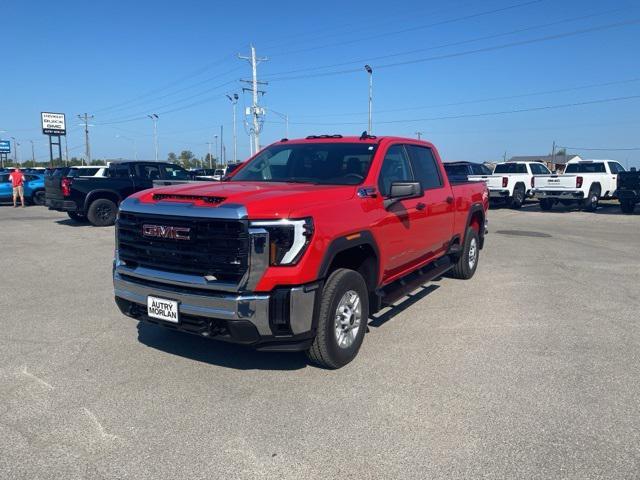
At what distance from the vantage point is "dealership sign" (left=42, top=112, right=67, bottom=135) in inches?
2245

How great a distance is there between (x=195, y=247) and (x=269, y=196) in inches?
26.7

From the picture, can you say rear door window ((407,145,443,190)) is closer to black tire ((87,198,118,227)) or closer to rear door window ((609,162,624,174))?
black tire ((87,198,118,227))

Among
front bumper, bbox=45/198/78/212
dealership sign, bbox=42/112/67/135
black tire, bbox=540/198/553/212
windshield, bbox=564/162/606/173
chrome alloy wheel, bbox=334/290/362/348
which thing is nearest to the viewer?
chrome alloy wheel, bbox=334/290/362/348

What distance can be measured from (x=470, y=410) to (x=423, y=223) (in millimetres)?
2478

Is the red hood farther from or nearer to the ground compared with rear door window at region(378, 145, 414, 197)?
nearer to the ground

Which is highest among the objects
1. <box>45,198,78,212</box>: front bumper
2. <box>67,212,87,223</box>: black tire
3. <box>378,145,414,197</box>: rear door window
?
<box>378,145,414,197</box>: rear door window

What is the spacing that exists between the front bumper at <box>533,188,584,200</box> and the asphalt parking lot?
47.6 ft

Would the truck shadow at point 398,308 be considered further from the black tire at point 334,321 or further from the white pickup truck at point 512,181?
the white pickup truck at point 512,181

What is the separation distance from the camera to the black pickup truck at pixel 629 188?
1844 cm

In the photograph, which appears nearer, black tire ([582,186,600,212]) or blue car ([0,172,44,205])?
black tire ([582,186,600,212])

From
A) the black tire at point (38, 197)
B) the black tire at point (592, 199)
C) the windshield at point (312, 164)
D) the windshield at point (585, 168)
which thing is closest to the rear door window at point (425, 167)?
the windshield at point (312, 164)

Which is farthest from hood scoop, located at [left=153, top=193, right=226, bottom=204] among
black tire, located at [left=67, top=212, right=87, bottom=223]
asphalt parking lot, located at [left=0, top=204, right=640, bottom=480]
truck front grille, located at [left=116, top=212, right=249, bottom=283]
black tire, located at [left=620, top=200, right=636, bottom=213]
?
black tire, located at [left=620, top=200, right=636, bottom=213]

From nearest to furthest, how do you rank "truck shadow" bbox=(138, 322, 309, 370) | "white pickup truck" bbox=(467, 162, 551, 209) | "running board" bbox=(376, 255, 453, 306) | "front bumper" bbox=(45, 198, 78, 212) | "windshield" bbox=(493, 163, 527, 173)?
"truck shadow" bbox=(138, 322, 309, 370) → "running board" bbox=(376, 255, 453, 306) → "front bumper" bbox=(45, 198, 78, 212) → "white pickup truck" bbox=(467, 162, 551, 209) → "windshield" bbox=(493, 163, 527, 173)

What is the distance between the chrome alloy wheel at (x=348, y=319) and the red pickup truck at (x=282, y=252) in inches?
0.4
